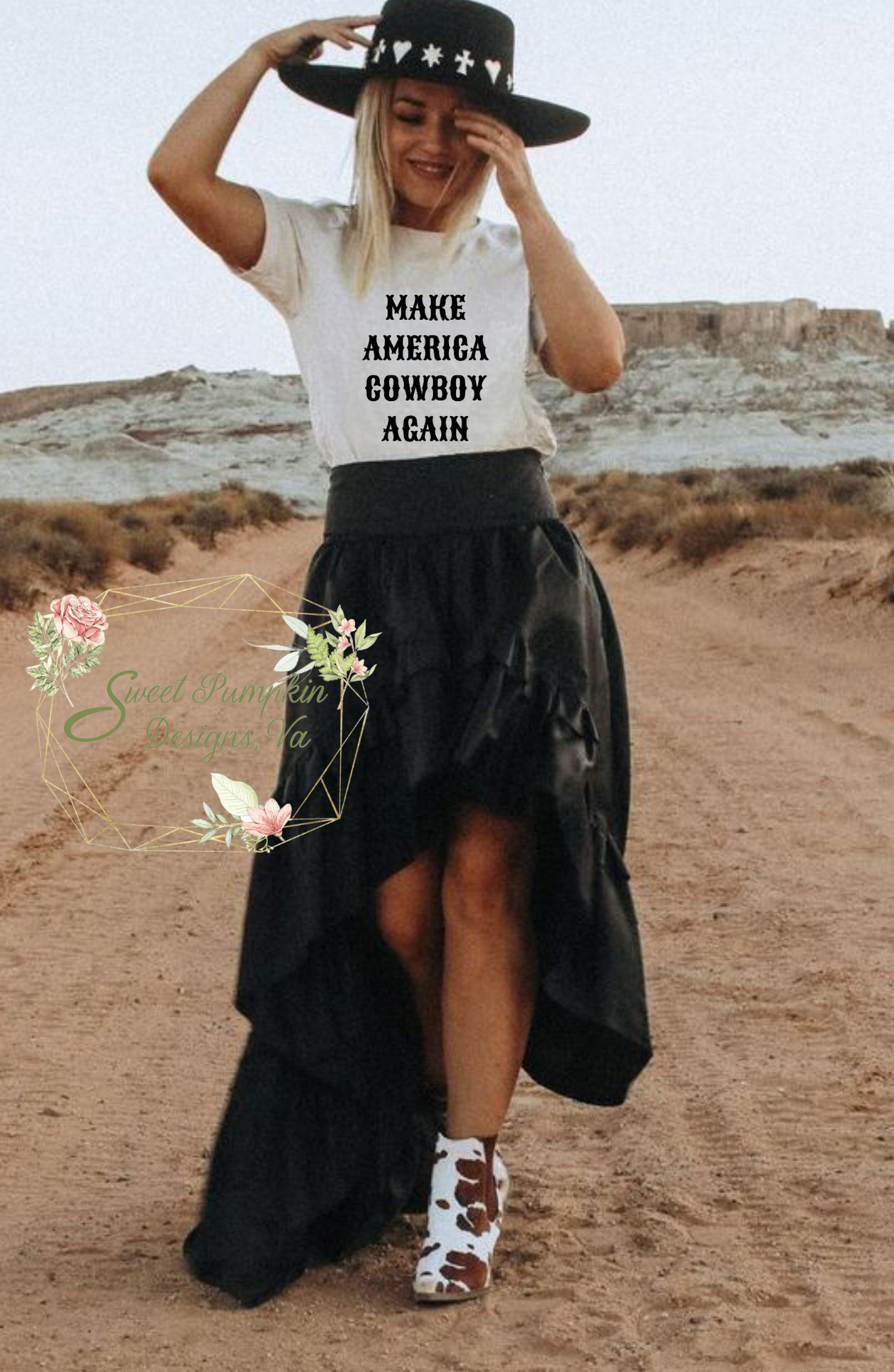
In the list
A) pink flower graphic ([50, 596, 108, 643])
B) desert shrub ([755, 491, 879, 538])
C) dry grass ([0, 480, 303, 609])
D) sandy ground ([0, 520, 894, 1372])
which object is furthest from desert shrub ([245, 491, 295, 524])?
pink flower graphic ([50, 596, 108, 643])

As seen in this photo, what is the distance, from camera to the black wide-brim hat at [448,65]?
2.89 metres

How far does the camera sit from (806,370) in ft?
302

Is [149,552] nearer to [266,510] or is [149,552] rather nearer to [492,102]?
[266,510]

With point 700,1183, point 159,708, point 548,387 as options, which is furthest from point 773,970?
point 548,387

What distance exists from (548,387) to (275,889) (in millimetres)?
86912

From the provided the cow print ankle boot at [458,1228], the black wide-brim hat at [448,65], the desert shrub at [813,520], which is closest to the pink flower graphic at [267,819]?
the cow print ankle boot at [458,1228]

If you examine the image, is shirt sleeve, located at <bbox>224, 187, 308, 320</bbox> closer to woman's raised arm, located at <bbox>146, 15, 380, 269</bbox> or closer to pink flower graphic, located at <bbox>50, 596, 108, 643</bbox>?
woman's raised arm, located at <bbox>146, 15, 380, 269</bbox>

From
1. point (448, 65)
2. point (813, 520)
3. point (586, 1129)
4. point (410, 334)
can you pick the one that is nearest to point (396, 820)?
point (410, 334)

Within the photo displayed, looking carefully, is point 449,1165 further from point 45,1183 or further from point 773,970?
point 773,970

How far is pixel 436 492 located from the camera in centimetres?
300

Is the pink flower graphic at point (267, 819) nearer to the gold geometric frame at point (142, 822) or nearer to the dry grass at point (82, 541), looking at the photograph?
the gold geometric frame at point (142, 822)

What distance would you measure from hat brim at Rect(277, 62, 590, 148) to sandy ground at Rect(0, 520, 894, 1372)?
1.92 metres

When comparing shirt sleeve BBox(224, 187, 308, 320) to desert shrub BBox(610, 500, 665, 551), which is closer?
shirt sleeve BBox(224, 187, 308, 320)

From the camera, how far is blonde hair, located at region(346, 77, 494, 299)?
293cm
